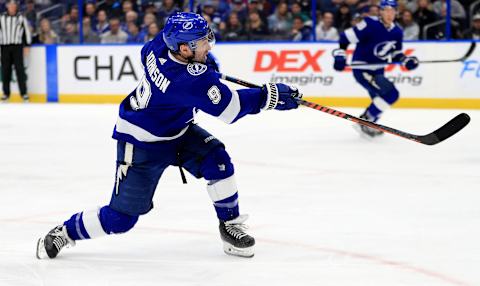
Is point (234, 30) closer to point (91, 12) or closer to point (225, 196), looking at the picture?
point (91, 12)

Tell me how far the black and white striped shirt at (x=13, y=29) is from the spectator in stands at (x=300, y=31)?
338 centimetres

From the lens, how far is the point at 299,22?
10.5m

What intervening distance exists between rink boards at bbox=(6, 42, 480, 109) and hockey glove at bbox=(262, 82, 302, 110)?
670 centimetres

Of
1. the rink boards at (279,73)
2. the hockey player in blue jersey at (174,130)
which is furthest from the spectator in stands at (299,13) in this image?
the hockey player in blue jersey at (174,130)

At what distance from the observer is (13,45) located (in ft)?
37.7

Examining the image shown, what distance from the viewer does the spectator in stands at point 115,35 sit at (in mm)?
11414

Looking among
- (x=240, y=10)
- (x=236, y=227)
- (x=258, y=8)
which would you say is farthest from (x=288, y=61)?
(x=236, y=227)

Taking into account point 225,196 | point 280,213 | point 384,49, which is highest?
point 225,196

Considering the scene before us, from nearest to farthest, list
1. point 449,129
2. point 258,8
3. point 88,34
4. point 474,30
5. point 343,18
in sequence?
point 449,129 < point 474,30 < point 343,18 < point 258,8 < point 88,34

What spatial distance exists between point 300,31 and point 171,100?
737 cm

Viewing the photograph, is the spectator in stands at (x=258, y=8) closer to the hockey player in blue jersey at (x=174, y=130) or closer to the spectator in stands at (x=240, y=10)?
the spectator in stands at (x=240, y=10)

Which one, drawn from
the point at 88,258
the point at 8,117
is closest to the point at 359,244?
the point at 88,258

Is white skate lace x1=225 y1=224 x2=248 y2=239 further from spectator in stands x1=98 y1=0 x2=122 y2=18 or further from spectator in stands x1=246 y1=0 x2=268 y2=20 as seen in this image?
spectator in stands x1=98 y1=0 x2=122 y2=18

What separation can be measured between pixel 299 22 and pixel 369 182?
538cm
